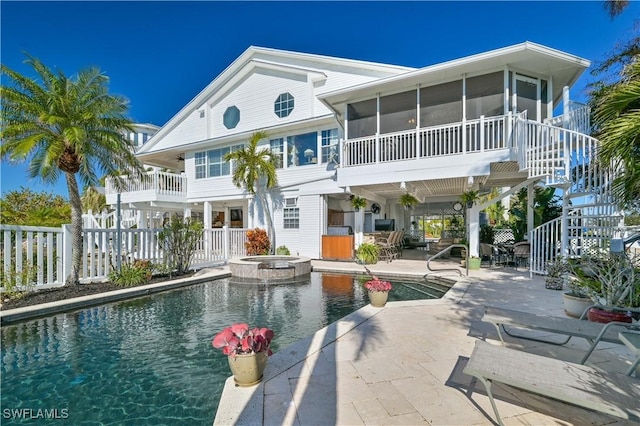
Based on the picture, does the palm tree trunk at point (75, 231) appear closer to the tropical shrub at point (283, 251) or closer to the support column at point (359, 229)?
the tropical shrub at point (283, 251)

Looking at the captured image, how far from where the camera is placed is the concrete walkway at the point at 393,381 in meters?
2.22

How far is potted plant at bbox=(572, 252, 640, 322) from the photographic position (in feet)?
12.6

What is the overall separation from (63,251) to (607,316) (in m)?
10.4

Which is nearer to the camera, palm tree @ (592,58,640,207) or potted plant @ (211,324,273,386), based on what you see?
potted plant @ (211,324,273,386)

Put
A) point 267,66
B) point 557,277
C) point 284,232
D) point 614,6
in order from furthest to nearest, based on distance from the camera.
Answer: point 267,66 < point 284,232 < point 614,6 < point 557,277

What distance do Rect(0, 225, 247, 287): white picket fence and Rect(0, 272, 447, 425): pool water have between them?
1.72m

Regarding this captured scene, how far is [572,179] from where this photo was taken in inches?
281

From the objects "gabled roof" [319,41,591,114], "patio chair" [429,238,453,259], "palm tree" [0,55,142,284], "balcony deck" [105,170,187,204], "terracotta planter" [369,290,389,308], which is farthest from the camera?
"balcony deck" [105,170,187,204]

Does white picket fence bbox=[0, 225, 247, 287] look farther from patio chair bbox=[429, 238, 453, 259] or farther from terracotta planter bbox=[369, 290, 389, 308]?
patio chair bbox=[429, 238, 453, 259]

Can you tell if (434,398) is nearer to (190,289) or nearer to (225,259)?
(190,289)

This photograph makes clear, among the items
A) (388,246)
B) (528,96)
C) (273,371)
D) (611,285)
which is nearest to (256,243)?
(388,246)

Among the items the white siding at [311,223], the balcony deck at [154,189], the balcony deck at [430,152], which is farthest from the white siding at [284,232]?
the balcony deck at [154,189]

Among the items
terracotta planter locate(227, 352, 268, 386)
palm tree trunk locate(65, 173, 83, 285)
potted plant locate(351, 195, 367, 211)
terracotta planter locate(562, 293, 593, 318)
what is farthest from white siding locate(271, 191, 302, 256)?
terracotta planter locate(227, 352, 268, 386)

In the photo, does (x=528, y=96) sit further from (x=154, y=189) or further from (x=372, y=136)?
(x=154, y=189)
